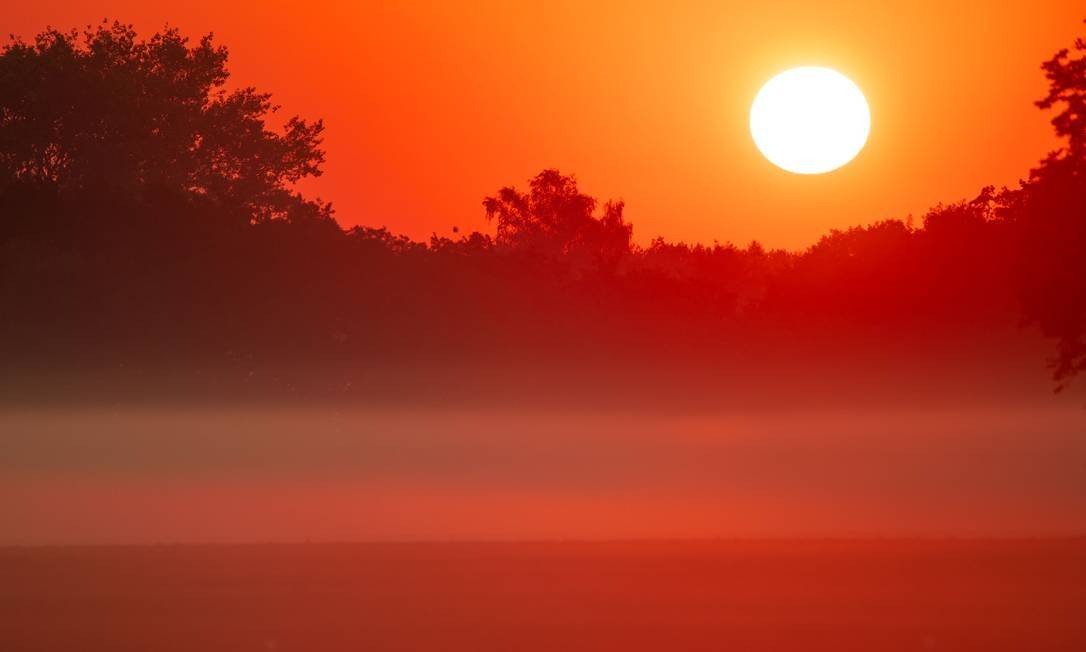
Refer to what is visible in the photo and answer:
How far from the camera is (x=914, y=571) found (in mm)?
19078

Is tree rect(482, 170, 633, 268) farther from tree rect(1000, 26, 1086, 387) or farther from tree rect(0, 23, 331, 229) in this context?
tree rect(1000, 26, 1086, 387)

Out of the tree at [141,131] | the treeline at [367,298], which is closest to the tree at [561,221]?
the tree at [141,131]

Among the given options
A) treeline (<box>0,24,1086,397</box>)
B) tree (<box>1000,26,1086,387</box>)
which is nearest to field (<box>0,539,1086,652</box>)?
tree (<box>1000,26,1086,387</box>)

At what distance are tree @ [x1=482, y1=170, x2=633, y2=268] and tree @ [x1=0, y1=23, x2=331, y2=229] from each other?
1644cm

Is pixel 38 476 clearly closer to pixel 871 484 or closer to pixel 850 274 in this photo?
pixel 871 484

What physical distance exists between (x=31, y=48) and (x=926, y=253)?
3674cm

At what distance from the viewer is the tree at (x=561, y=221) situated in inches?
4050

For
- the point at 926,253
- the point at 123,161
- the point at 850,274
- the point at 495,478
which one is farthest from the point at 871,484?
the point at 123,161

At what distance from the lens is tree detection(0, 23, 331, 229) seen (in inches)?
2477

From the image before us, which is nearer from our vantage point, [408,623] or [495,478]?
[408,623]

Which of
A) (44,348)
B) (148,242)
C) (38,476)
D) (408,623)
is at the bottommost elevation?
(408,623)

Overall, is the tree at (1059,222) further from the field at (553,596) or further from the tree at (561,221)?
the tree at (561,221)

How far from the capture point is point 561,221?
341ft

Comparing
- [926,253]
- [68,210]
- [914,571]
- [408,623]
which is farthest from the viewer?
[68,210]
